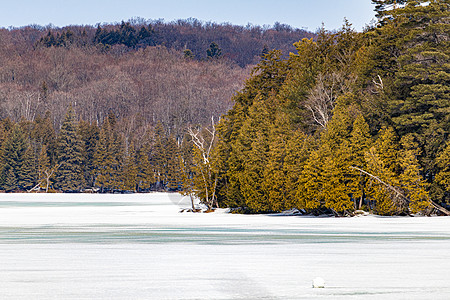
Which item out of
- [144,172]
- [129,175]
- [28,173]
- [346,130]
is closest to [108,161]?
[129,175]

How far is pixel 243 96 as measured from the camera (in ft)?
205

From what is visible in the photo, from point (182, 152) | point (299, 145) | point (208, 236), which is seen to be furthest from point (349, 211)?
point (182, 152)

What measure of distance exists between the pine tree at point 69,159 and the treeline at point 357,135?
7095 centimetres

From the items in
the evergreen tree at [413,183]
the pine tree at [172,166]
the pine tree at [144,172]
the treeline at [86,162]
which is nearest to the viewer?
the evergreen tree at [413,183]

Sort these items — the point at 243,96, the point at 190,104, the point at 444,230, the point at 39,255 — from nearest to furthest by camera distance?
the point at 39,255 < the point at 444,230 < the point at 243,96 < the point at 190,104

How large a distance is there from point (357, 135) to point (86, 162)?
289 ft

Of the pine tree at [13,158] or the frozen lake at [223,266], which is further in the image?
the pine tree at [13,158]

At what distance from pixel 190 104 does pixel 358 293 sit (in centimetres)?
15702

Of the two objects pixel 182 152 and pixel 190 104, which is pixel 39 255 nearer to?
pixel 182 152

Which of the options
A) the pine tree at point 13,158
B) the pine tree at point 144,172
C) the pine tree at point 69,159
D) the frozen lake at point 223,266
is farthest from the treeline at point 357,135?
the pine tree at point 13,158

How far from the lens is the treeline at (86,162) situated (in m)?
120

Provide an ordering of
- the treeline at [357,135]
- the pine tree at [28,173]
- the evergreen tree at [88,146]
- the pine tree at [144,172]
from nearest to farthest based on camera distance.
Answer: the treeline at [357,135] → the pine tree at [144,172] → the pine tree at [28,173] → the evergreen tree at [88,146]

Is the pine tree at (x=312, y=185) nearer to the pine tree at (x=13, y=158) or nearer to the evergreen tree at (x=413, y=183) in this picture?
the evergreen tree at (x=413, y=183)

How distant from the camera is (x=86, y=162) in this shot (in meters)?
127
